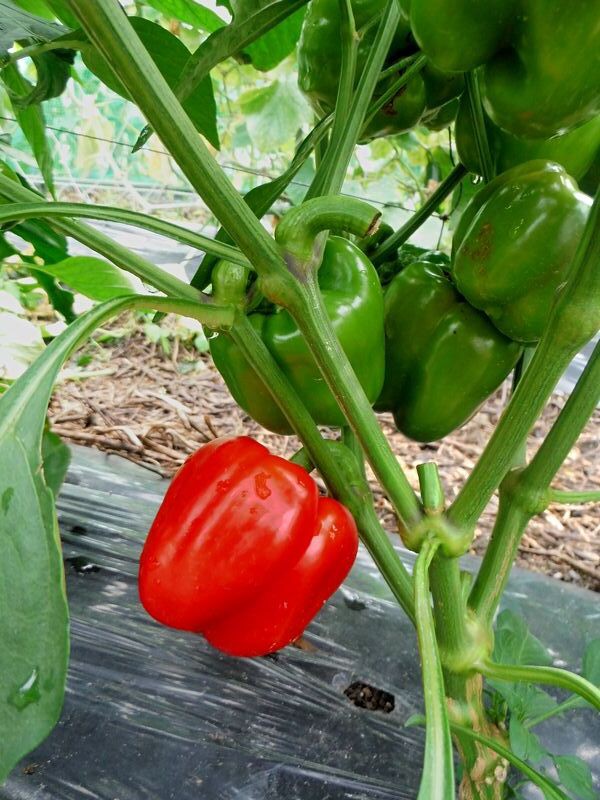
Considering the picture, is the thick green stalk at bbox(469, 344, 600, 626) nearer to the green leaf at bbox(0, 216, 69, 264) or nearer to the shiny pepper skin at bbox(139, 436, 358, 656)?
the shiny pepper skin at bbox(139, 436, 358, 656)

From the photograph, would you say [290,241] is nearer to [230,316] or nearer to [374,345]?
[230,316]

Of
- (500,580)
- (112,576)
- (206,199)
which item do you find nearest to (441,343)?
(500,580)

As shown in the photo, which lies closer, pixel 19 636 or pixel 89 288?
pixel 19 636

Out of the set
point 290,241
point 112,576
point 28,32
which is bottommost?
point 112,576

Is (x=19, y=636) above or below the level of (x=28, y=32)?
below

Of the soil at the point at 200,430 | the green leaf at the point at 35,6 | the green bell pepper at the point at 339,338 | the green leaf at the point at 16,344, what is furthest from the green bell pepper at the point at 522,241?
the green leaf at the point at 16,344

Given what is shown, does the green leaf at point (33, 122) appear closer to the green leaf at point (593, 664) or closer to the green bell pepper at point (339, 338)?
the green bell pepper at point (339, 338)
